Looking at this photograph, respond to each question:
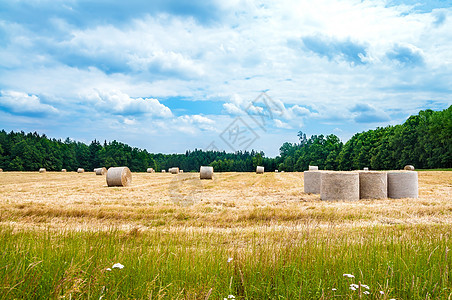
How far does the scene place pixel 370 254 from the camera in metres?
4.07

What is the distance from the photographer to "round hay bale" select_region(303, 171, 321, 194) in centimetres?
1703

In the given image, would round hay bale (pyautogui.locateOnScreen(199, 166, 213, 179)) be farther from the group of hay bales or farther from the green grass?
the green grass

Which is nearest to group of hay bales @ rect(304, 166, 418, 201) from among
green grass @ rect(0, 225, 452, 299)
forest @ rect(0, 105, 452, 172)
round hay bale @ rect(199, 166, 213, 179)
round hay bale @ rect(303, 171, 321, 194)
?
round hay bale @ rect(303, 171, 321, 194)

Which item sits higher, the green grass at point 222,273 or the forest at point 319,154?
the forest at point 319,154

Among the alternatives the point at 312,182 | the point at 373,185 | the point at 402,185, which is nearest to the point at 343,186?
the point at 373,185

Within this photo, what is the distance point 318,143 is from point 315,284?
114467 mm

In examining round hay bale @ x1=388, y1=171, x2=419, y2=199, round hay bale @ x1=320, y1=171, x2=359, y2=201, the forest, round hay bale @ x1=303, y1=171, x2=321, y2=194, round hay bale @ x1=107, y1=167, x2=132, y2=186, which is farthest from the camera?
the forest

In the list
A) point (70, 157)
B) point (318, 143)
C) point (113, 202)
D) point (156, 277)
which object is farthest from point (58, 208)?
point (318, 143)

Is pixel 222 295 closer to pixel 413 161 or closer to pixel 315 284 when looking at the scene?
pixel 315 284

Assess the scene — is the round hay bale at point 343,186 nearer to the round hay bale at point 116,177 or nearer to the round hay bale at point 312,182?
the round hay bale at point 312,182

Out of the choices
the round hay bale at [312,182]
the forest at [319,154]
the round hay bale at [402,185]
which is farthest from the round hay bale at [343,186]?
the forest at [319,154]

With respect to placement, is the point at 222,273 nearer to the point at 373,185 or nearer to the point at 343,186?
the point at 343,186

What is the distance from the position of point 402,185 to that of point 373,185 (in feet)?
4.74

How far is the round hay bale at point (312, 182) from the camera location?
55.9 feet
